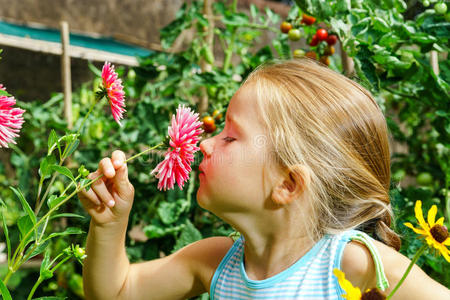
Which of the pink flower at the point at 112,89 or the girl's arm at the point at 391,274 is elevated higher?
the pink flower at the point at 112,89

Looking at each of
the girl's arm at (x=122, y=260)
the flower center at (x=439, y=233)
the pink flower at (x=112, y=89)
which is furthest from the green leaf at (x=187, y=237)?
the flower center at (x=439, y=233)

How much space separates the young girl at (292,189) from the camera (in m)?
0.73

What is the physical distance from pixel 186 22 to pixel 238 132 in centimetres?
89

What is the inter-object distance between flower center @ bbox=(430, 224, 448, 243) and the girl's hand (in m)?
0.43

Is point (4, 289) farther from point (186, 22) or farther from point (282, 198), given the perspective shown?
point (186, 22)

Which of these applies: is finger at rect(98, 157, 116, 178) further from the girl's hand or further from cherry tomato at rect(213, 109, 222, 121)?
cherry tomato at rect(213, 109, 222, 121)

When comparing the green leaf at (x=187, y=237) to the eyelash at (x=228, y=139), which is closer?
the eyelash at (x=228, y=139)

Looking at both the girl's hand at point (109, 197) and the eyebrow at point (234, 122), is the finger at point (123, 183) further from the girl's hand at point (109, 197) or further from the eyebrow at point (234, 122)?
the eyebrow at point (234, 122)

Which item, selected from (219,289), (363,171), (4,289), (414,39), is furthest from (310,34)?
(4,289)

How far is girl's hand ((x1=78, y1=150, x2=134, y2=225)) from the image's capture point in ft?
2.37

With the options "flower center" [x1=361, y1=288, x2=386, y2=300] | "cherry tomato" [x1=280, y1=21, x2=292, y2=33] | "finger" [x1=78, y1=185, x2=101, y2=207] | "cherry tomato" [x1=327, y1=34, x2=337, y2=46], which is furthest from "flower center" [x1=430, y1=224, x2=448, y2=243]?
"cherry tomato" [x1=280, y1=21, x2=292, y2=33]

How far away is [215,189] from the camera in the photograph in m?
0.74

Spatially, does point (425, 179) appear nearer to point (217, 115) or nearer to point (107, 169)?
point (217, 115)

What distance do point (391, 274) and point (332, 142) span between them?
0.70 feet
